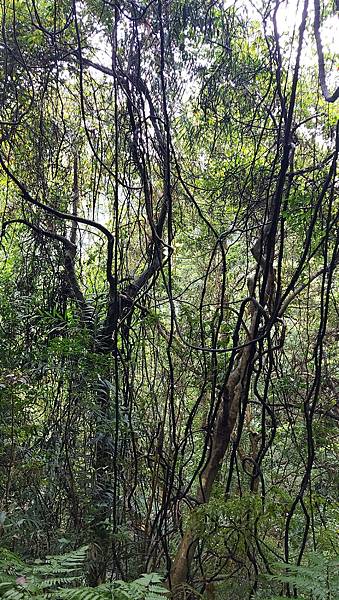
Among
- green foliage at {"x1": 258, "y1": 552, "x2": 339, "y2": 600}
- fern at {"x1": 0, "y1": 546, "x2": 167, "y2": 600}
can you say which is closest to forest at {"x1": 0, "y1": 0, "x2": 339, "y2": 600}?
green foliage at {"x1": 258, "y1": 552, "x2": 339, "y2": 600}

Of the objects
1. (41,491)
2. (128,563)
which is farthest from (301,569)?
(41,491)

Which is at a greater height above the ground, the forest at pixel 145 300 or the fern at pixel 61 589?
the forest at pixel 145 300

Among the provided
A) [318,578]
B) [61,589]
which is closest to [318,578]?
[318,578]

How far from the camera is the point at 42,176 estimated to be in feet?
7.24

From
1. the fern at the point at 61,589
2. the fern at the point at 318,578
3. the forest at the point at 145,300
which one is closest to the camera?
the fern at the point at 61,589

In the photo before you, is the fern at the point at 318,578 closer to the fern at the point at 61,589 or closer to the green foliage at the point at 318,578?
the green foliage at the point at 318,578

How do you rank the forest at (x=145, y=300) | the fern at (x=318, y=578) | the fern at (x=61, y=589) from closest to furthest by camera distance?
the fern at (x=61, y=589) < the fern at (x=318, y=578) < the forest at (x=145, y=300)

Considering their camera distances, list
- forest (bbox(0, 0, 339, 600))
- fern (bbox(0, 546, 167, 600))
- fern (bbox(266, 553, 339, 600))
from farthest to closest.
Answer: forest (bbox(0, 0, 339, 600)), fern (bbox(266, 553, 339, 600)), fern (bbox(0, 546, 167, 600))

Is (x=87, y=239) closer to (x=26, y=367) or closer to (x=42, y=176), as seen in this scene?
(x=42, y=176)

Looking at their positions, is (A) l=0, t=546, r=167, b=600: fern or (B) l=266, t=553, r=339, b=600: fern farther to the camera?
(B) l=266, t=553, r=339, b=600: fern

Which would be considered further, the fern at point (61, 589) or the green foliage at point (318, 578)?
the green foliage at point (318, 578)

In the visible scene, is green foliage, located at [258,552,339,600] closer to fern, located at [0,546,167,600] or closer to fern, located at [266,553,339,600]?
fern, located at [266,553,339,600]

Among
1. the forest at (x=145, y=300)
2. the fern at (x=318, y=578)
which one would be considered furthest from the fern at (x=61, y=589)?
the forest at (x=145, y=300)

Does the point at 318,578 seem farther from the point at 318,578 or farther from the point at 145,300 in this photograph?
the point at 145,300
